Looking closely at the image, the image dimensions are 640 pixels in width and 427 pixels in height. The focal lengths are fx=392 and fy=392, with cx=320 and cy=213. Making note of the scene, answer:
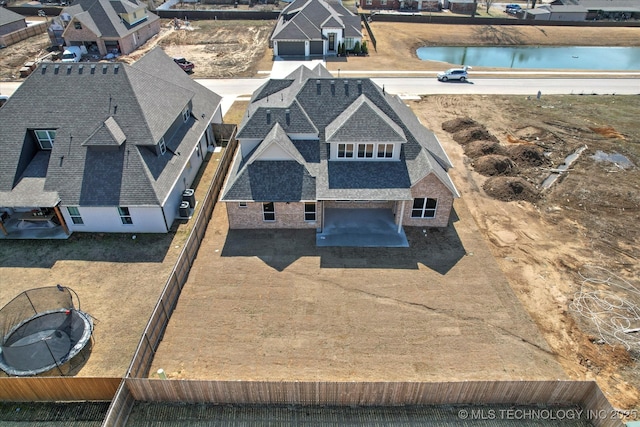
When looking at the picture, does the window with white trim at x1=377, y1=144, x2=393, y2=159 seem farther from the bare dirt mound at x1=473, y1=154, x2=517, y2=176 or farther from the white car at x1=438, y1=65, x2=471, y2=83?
the white car at x1=438, y1=65, x2=471, y2=83

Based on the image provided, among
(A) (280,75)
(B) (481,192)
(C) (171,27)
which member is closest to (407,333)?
(B) (481,192)

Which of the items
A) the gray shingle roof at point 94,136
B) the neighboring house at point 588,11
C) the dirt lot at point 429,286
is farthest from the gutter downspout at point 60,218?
the neighboring house at point 588,11

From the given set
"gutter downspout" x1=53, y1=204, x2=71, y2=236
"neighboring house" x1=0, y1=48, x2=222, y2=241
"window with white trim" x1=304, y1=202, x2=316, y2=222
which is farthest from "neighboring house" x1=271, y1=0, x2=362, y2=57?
"gutter downspout" x1=53, y1=204, x2=71, y2=236

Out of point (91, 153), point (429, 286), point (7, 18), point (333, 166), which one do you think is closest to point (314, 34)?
point (333, 166)

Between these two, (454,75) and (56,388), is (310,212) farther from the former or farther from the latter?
(454,75)

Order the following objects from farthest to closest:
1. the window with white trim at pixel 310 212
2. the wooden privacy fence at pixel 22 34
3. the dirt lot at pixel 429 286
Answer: the wooden privacy fence at pixel 22 34
the window with white trim at pixel 310 212
the dirt lot at pixel 429 286

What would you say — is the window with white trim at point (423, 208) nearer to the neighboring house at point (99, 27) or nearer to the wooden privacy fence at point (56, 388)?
the wooden privacy fence at point (56, 388)
